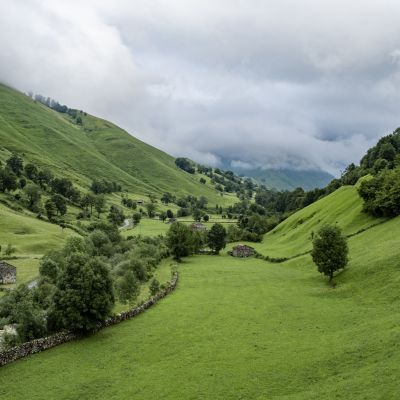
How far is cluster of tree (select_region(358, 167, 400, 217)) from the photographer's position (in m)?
116

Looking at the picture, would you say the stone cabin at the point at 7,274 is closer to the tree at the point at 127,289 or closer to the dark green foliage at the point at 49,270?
the dark green foliage at the point at 49,270

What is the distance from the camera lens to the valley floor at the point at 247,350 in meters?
43.4

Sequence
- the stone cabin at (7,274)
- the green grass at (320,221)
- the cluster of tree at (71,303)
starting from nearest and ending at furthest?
the cluster of tree at (71,303)
the stone cabin at (7,274)
the green grass at (320,221)

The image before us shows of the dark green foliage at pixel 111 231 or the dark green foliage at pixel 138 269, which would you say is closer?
the dark green foliage at pixel 138 269

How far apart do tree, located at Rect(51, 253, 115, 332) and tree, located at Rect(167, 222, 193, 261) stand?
79114 mm

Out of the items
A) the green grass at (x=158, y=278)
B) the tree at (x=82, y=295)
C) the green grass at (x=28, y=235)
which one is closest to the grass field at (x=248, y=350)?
the tree at (x=82, y=295)

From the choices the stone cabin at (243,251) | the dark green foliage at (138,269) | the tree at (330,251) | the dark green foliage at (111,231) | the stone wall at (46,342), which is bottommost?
the stone wall at (46,342)

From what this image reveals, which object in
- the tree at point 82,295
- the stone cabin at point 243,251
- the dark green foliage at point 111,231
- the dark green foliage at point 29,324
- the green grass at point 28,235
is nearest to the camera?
the dark green foliage at point 29,324

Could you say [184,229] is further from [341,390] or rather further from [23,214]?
[341,390]

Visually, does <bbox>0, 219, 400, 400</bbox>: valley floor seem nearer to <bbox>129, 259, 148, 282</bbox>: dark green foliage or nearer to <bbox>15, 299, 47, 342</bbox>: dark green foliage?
<bbox>15, 299, 47, 342</bbox>: dark green foliage

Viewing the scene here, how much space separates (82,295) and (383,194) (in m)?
89.3

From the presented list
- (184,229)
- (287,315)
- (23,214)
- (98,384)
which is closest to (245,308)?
(287,315)

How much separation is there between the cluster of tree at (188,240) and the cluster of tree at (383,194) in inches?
2172

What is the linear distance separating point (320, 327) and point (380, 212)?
73798 mm
